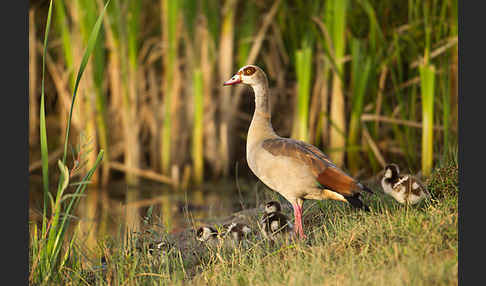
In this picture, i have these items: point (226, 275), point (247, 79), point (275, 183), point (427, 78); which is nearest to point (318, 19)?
point (427, 78)

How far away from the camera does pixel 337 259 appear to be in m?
3.83

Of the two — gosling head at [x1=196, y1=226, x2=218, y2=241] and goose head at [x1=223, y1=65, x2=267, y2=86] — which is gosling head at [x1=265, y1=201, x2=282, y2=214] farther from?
goose head at [x1=223, y1=65, x2=267, y2=86]

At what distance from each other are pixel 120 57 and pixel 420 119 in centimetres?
447

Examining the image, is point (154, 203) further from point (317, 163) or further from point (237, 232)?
point (317, 163)

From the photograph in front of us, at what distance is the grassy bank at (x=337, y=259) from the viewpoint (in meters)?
3.37

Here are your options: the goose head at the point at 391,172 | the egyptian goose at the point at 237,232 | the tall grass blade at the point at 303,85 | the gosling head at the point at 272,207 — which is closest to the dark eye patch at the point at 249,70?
the gosling head at the point at 272,207

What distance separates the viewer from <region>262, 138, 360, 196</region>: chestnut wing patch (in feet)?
13.9

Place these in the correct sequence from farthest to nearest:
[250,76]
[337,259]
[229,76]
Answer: [229,76] → [250,76] → [337,259]

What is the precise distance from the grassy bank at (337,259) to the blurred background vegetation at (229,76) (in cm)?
365

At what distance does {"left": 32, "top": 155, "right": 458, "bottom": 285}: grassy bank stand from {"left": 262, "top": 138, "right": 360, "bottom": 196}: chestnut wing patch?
26 centimetres

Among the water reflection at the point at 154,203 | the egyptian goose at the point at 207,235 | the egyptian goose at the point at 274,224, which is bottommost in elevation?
the water reflection at the point at 154,203

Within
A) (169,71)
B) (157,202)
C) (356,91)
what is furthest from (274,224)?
(169,71)

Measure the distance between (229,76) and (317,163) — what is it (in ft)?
16.3

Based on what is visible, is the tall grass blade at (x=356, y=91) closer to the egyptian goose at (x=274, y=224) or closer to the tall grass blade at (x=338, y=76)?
the tall grass blade at (x=338, y=76)
